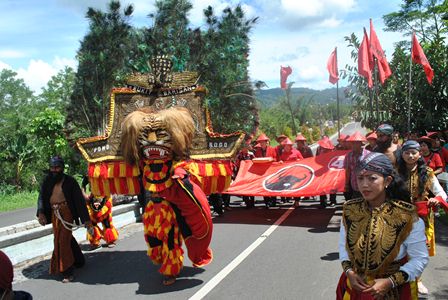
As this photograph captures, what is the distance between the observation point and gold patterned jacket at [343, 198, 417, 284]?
2545 millimetres

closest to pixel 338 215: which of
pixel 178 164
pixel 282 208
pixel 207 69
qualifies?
pixel 282 208

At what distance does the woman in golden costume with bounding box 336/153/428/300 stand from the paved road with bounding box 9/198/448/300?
2.11 meters

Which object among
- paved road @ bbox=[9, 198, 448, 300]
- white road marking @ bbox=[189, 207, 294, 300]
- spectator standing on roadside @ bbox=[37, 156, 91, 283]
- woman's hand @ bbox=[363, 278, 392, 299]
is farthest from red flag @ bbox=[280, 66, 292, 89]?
woman's hand @ bbox=[363, 278, 392, 299]

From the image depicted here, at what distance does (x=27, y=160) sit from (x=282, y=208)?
539 inches

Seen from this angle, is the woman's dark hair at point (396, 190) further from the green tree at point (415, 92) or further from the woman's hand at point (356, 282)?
the green tree at point (415, 92)

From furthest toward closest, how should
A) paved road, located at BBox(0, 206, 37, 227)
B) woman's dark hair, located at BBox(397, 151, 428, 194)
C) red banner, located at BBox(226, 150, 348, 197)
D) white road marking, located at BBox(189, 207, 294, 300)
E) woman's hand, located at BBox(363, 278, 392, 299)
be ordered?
1. paved road, located at BBox(0, 206, 37, 227)
2. red banner, located at BBox(226, 150, 348, 197)
3. white road marking, located at BBox(189, 207, 294, 300)
4. woman's dark hair, located at BBox(397, 151, 428, 194)
5. woman's hand, located at BBox(363, 278, 392, 299)

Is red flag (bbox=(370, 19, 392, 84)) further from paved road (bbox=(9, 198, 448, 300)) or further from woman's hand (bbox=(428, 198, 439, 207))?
woman's hand (bbox=(428, 198, 439, 207))

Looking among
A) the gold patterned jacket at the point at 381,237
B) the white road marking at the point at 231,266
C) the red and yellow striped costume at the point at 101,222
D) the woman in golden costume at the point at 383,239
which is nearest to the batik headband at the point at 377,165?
the woman in golden costume at the point at 383,239

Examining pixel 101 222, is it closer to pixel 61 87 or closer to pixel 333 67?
pixel 333 67

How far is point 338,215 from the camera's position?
9.11 m

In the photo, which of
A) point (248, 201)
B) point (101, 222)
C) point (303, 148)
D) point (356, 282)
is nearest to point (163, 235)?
point (101, 222)

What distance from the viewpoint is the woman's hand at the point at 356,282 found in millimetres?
2543

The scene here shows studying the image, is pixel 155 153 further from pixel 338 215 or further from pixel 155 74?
pixel 338 215

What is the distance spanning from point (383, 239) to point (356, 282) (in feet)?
0.97
